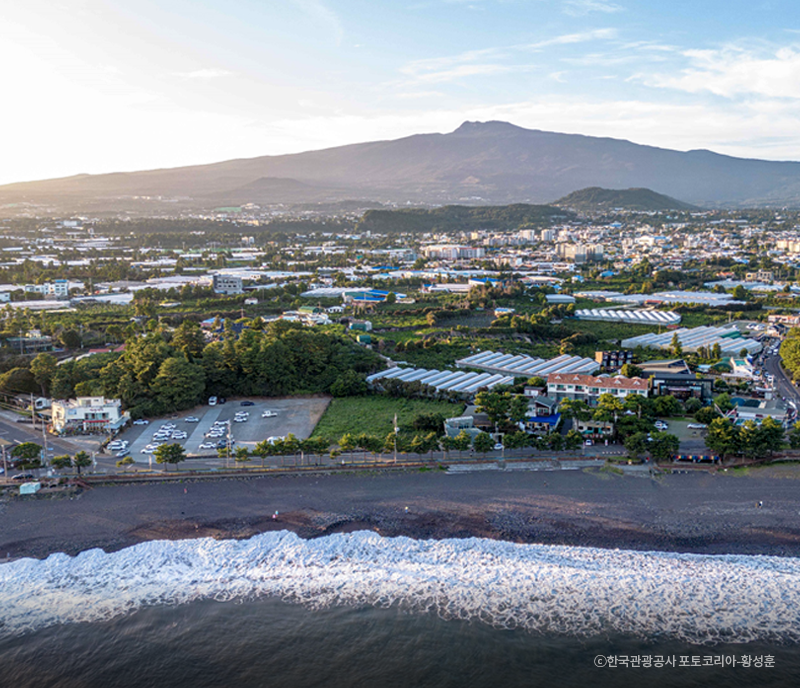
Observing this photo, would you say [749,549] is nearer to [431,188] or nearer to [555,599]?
[555,599]

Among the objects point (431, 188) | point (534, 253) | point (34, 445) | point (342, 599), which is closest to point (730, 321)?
point (342, 599)

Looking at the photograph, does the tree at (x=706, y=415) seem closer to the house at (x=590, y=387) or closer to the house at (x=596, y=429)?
the house at (x=590, y=387)

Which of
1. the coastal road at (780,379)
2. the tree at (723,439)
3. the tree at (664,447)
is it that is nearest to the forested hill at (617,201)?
the coastal road at (780,379)

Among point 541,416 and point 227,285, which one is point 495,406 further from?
point 227,285

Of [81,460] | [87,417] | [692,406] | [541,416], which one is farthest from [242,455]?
[692,406]

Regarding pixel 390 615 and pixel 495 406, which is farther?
pixel 495 406

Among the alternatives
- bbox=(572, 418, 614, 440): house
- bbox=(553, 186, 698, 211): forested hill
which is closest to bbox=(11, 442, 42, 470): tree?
bbox=(572, 418, 614, 440): house
